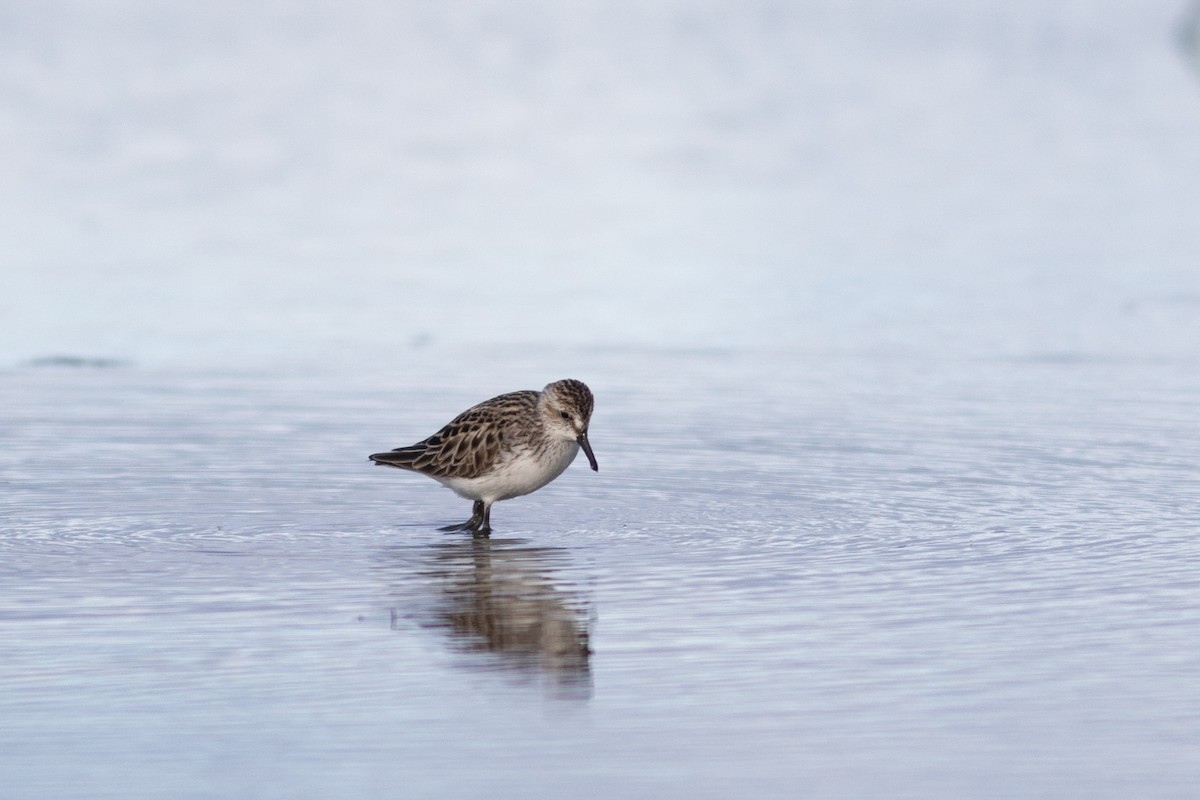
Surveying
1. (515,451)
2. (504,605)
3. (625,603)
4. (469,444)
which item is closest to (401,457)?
(469,444)

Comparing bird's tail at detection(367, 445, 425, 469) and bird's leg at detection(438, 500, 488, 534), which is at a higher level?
bird's tail at detection(367, 445, 425, 469)

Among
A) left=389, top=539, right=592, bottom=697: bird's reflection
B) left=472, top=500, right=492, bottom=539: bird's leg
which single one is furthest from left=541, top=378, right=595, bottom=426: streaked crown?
left=389, top=539, right=592, bottom=697: bird's reflection

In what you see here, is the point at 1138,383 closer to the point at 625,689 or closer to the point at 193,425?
the point at 193,425

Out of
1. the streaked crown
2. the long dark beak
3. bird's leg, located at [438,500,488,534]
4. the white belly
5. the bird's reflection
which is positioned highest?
the streaked crown

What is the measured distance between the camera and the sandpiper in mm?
10477

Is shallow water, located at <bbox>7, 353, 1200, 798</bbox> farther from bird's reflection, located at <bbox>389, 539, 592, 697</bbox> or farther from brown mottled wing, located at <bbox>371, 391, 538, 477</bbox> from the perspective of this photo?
brown mottled wing, located at <bbox>371, 391, 538, 477</bbox>

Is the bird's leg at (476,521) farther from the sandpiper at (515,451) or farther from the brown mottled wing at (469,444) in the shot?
the brown mottled wing at (469,444)

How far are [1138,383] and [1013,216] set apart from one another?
723 cm

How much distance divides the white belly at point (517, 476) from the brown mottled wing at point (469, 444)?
57 mm

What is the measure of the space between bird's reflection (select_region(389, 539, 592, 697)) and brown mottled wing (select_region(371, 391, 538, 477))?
813mm

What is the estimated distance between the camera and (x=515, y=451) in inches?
415

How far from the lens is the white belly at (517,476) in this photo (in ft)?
34.3

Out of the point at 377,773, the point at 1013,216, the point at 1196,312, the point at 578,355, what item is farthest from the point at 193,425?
the point at 1013,216

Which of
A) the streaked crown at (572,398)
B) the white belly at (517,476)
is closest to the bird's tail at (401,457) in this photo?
the white belly at (517,476)
